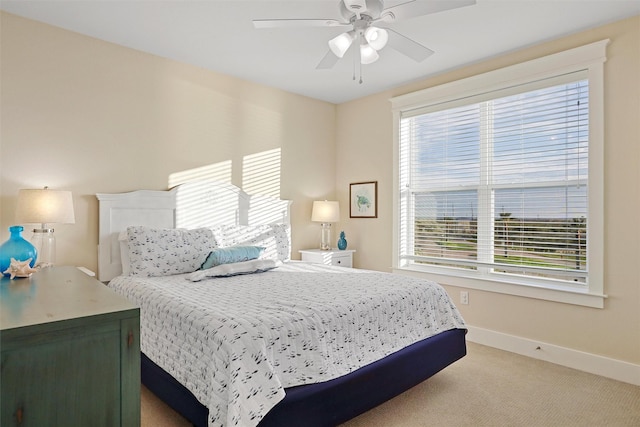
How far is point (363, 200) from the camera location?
4.57 m

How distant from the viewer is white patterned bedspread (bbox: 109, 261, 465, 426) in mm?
1635

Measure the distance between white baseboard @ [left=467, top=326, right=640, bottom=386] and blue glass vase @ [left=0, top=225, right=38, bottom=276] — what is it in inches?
137

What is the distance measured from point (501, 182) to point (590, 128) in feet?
2.59

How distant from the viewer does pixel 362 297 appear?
2277 millimetres

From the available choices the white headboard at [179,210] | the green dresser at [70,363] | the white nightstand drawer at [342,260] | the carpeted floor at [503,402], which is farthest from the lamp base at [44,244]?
the white nightstand drawer at [342,260]

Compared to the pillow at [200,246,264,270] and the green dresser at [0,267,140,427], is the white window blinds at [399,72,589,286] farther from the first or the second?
the green dresser at [0,267,140,427]

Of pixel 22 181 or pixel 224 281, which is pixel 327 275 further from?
pixel 22 181

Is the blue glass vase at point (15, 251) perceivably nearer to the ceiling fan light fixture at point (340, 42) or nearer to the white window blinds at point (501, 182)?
the ceiling fan light fixture at point (340, 42)

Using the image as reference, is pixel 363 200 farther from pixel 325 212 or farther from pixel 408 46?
pixel 408 46

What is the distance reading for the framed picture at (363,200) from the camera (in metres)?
4.45

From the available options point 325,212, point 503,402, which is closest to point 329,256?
point 325,212

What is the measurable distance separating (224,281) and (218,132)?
68.0 inches

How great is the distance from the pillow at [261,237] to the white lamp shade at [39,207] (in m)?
1.20

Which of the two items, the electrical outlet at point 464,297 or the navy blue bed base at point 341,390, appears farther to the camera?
the electrical outlet at point 464,297
